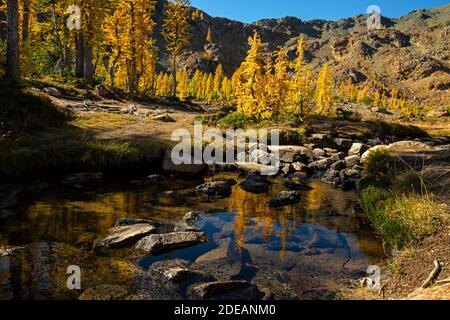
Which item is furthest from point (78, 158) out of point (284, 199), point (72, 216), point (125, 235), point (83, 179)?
point (284, 199)

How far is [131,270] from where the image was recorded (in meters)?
8.19

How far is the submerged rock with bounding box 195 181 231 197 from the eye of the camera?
15.4 metres

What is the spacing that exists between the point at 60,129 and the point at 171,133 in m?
6.55

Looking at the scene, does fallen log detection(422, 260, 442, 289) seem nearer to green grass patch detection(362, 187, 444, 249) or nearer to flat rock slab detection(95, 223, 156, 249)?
green grass patch detection(362, 187, 444, 249)

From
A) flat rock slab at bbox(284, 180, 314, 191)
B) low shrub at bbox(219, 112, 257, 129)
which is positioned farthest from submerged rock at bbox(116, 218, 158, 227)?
low shrub at bbox(219, 112, 257, 129)

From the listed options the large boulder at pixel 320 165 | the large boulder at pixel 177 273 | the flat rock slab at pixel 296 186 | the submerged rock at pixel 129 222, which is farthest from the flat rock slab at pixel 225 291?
the large boulder at pixel 320 165

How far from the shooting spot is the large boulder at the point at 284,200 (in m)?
14.4

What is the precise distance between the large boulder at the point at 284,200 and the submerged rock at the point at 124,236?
5.50 meters

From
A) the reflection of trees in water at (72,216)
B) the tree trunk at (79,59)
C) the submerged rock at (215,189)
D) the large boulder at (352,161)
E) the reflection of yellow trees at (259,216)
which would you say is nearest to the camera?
the reflection of trees in water at (72,216)

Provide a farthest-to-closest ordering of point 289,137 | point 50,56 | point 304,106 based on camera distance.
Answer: point 50,56 → point 304,106 → point 289,137

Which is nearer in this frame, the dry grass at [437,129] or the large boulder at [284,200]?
the large boulder at [284,200]

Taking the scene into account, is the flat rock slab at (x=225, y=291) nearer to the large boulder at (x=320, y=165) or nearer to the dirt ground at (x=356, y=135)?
the dirt ground at (x=356, y=135)

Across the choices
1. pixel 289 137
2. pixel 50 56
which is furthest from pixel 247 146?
pixel 50 56
